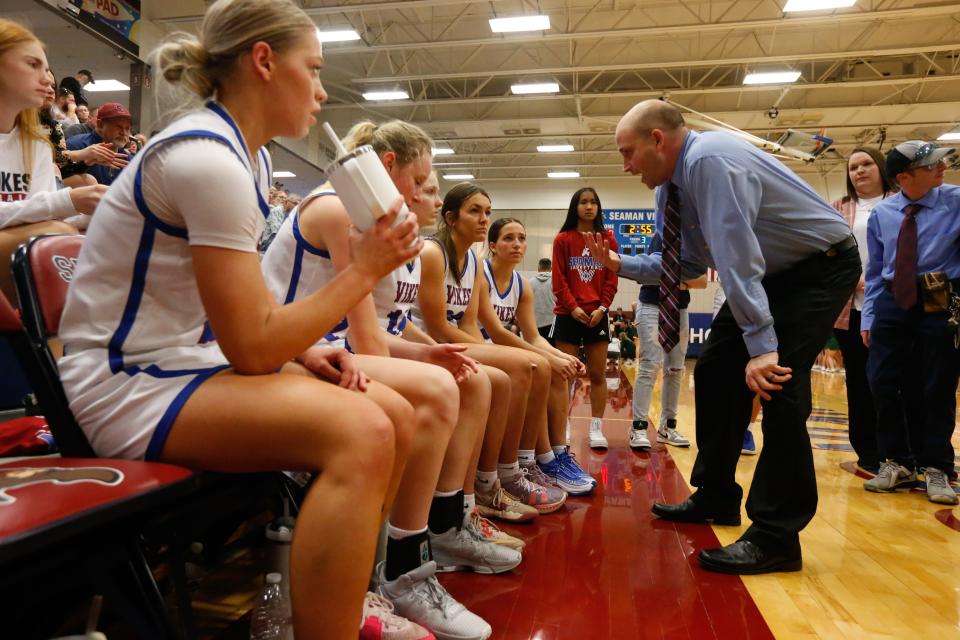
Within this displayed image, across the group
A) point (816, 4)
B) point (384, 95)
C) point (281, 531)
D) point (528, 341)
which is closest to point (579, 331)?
point (528, 341)

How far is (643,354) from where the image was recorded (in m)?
4.16

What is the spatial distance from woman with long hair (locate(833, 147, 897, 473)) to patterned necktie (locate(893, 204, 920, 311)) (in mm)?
411

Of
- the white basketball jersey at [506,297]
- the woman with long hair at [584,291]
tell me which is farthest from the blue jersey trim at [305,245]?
the woman with long hair at [584,291]

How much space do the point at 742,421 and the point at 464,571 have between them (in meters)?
1.18

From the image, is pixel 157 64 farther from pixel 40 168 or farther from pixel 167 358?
pixel 40 168

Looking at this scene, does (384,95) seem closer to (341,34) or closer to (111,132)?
(341,34)

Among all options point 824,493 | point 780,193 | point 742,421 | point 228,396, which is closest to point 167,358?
point 228,396

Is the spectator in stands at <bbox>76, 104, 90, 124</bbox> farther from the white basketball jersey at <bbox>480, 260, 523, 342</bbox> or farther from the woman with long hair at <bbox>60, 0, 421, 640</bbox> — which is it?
the woman with long hair at <bbox>60, 0, 421, 640</bbox>

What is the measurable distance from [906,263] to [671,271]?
144 cm

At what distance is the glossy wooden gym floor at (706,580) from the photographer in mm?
Result: 1671

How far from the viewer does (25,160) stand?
2.12m

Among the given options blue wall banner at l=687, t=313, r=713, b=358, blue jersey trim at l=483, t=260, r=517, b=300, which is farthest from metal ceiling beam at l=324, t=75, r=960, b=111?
blue jersey trim at l=483, t=260, r=517, b=300

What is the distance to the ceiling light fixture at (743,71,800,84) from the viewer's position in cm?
1061

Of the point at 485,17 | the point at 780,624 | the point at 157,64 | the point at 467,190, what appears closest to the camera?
the point at 157,64
